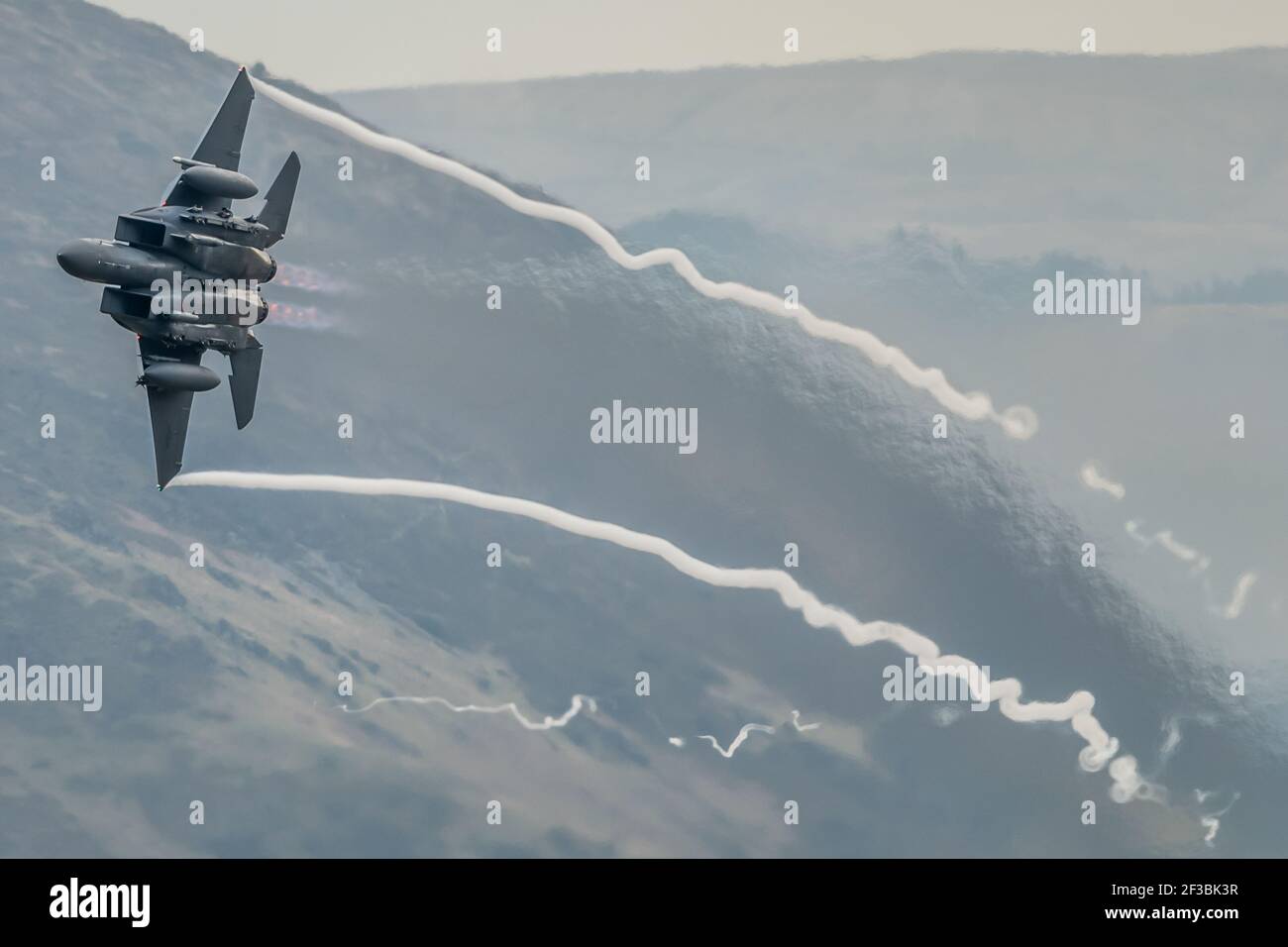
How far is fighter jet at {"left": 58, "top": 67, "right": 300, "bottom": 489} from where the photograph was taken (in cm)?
5775

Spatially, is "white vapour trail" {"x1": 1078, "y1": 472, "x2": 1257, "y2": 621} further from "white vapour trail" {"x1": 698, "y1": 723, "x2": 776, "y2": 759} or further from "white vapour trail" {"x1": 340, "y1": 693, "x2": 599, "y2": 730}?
"white vapour trail" {"x1": 340, "y1": 693, "x2": 599, "y2": 730}

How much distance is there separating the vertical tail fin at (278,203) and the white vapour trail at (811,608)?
2045 cm

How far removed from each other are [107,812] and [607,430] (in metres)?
31.7

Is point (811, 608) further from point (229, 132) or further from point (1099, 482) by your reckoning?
point (229, 132)

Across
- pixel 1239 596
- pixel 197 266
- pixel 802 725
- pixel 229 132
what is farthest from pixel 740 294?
pixel 197 266

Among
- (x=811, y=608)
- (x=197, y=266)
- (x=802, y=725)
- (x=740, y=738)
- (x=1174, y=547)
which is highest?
(x=197, y=266)

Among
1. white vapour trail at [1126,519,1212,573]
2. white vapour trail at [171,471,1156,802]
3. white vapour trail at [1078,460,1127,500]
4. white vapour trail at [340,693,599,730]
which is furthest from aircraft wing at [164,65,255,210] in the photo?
white vapour trail at [1126,519,1212,573]

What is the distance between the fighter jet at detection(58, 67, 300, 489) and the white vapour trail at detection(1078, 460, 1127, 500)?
39292 mm

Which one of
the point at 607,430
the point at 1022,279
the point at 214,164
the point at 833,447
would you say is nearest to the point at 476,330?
the point at 607,430

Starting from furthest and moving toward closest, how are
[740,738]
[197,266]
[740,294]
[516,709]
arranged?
[516,709], [740,738], [740,294], [197,266]

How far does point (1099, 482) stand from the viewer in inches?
3344

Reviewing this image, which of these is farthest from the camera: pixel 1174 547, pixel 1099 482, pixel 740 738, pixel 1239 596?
pixel 740 738

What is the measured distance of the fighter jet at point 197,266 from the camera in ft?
189

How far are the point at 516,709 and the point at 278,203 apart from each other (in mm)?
38104
